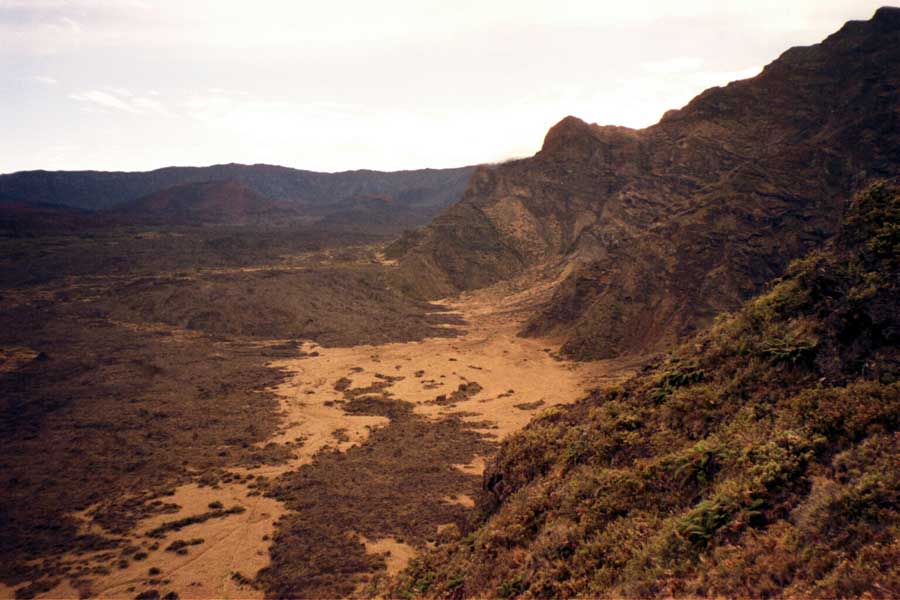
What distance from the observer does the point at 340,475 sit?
2077cm

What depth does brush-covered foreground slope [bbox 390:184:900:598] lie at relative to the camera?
206 inches

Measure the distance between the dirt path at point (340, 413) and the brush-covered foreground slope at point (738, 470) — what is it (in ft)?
24.1

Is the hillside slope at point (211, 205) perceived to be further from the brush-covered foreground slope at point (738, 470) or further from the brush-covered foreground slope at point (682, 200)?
the brush-covered foreground slope at point (738, 470)

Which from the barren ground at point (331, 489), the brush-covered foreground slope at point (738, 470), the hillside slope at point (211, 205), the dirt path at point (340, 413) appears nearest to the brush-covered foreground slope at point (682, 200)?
the dirt path at point (340, 413)

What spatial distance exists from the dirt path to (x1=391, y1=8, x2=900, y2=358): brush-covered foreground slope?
214 inches

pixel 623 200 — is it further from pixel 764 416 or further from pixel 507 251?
pixel 764 416

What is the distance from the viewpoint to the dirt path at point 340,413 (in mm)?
14680

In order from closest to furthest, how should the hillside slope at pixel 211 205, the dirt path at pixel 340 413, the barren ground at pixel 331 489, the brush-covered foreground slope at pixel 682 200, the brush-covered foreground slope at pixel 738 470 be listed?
the brush-covered foreground slope at pixel 738 470, the barren ground at pixel 331 489, the dirt path at pixel 340 413, the brush-covered foreground slope at pixel 682 200, the hillside slope at pixel 211 205

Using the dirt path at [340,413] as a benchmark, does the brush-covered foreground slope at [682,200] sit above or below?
above

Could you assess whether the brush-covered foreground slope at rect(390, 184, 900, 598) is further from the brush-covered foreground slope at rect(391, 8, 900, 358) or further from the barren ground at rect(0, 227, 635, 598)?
the brush-covered foreground slope at rect(391, 8, 900, 358)

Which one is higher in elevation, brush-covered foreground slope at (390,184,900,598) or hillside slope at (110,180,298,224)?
hillside slope at (110,180,298,224)

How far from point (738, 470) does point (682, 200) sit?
193ft

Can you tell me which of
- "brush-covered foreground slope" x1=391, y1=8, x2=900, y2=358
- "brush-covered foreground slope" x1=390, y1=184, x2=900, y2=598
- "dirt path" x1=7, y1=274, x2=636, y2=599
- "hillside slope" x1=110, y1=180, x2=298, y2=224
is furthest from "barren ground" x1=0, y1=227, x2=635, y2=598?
"hillside slope" x1=110, y1=180, x2=298, y2=224

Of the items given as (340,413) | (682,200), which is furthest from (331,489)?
(682,200)
